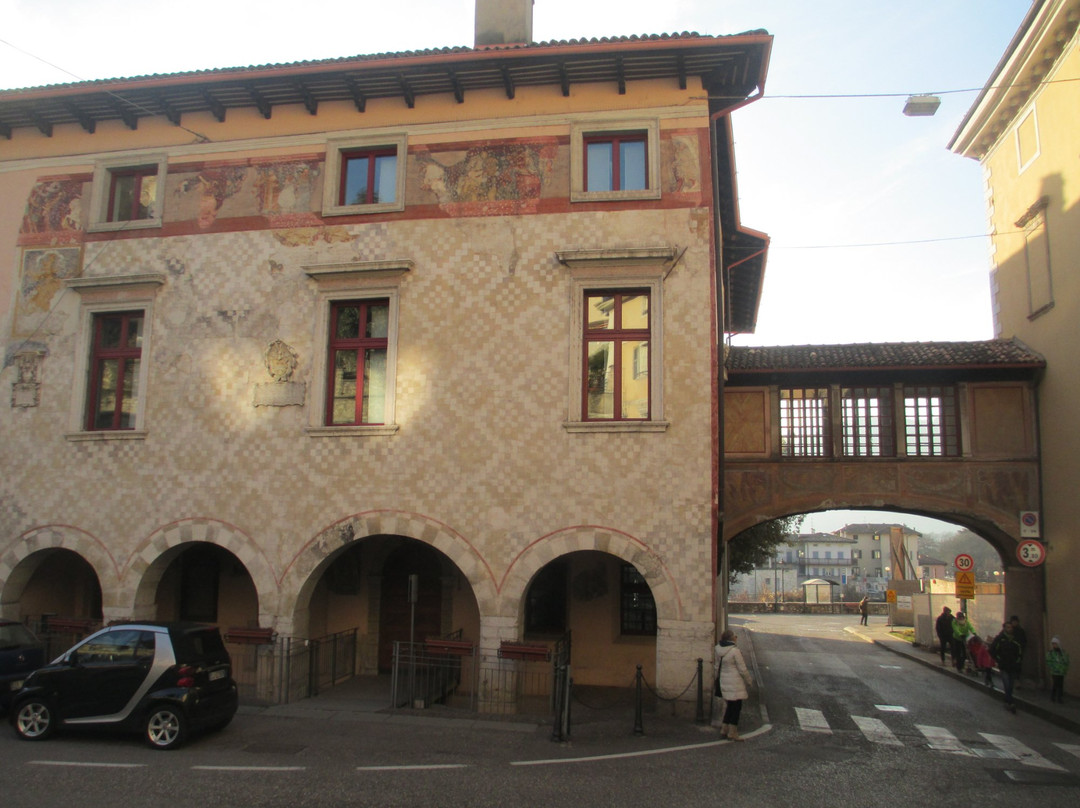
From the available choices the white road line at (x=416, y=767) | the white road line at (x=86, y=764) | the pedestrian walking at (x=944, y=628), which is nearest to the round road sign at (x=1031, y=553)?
the pedestrian walking at (x=944, y=628)

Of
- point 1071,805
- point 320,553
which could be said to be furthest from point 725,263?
point 1071,805

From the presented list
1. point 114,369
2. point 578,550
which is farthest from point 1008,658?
point 114,369

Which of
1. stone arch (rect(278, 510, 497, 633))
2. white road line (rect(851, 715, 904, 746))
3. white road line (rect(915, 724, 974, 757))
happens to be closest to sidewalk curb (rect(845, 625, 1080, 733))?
white road line (rect(915, 724, 974, 757))

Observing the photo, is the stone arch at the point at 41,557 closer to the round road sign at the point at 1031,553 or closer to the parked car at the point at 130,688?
the parked car at the point at 130,688

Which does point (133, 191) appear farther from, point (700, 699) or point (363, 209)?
point (700, 699)

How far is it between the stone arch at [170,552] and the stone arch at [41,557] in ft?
1.30

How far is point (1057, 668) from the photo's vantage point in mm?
15711

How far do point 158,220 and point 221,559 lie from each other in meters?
6.91

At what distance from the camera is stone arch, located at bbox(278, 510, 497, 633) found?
13.8 meters

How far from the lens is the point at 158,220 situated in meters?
15.8

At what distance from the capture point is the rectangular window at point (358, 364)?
14734 mm

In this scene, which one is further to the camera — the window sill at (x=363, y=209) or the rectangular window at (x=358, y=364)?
the window sill at (x=363, y=209)

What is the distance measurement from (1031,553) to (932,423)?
3204 mm

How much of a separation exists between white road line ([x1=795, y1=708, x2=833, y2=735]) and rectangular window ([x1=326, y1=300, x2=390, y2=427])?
8.87 meters
